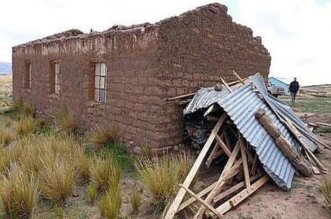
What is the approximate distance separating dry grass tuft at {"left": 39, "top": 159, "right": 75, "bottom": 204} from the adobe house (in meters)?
1.80

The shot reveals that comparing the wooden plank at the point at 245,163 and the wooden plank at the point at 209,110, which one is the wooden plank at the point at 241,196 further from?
the wooden plank at the point at 209,110

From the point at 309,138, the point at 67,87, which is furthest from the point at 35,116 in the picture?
the point at 309,138

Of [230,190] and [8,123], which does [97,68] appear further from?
[230,190]

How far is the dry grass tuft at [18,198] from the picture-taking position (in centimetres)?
498

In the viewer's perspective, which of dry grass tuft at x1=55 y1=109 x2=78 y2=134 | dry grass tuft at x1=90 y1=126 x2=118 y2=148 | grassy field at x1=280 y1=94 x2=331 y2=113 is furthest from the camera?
grassy field at x1=280 y1=94 x2=331 y2=113

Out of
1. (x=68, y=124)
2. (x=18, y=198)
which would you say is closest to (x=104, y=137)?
(x=68, y=124)

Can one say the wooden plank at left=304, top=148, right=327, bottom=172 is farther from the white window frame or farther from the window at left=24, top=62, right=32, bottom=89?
the window at left=24, top=62, right=32, bottom=89

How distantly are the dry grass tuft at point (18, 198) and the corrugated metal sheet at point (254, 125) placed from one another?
10.2ft

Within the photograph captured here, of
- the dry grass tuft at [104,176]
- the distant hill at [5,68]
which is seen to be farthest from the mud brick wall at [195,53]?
the distant hill at [5,68]

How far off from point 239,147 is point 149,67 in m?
2.26

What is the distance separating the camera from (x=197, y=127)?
22.7ft

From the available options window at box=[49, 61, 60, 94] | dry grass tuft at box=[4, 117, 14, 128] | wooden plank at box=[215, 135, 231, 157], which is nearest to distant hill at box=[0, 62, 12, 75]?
dry grass tuft at box=[4, 117, 14, 128]

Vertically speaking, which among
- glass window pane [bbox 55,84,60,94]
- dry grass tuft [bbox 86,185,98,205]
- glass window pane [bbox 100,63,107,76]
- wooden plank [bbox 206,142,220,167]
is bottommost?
dry grass tuft [bbox 86,185,98,205]

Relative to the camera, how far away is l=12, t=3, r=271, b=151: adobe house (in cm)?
671
